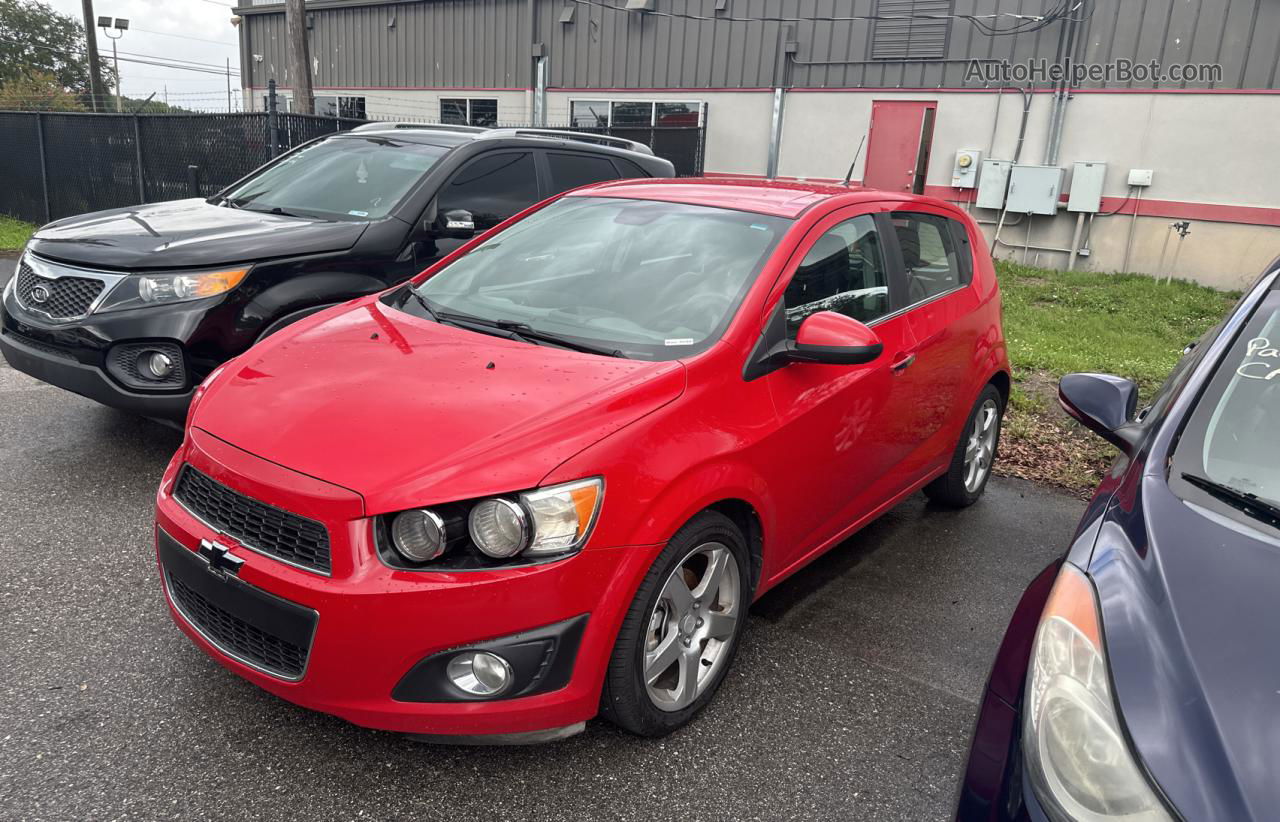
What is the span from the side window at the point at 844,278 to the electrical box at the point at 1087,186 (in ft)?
34.3

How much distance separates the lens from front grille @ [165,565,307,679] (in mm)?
2346

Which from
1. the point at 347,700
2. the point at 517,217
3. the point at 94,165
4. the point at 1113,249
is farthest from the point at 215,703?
the point at 1113,249

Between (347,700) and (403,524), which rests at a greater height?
(403,524)

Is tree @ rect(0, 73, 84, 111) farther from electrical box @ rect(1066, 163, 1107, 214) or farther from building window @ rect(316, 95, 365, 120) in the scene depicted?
electrical box @ rect(1066, 163, 1107, 214)

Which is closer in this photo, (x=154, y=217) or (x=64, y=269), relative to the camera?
(x=64, y=269)

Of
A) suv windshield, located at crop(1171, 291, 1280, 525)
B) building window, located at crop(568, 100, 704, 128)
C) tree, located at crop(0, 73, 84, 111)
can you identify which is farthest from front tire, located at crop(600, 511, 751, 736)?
tree, located at crop(0, 73, 84, 111)

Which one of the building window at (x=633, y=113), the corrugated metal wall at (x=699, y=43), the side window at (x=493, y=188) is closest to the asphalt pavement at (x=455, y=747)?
the side window at (x=493, y=188)

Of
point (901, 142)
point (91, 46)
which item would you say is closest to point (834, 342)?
point (901, 142)

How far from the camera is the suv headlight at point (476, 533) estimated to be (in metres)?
2.24

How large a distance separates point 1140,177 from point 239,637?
13.1 metres

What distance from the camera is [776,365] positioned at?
296cm

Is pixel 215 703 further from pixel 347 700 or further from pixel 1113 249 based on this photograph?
pixel 1113 249

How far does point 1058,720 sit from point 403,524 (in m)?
1.51

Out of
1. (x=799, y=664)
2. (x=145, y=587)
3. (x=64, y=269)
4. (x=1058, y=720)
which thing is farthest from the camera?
(x=64, y=269)
